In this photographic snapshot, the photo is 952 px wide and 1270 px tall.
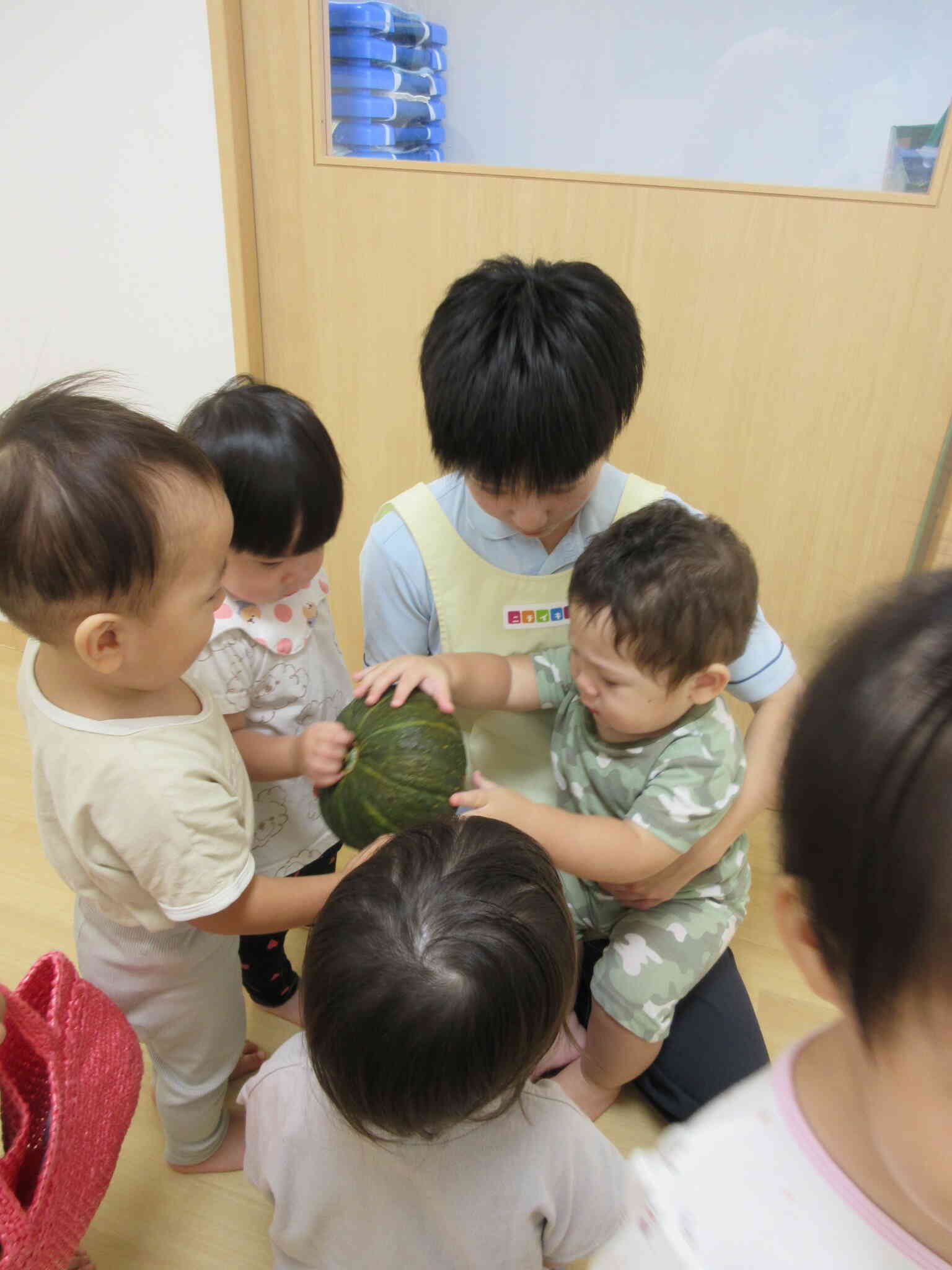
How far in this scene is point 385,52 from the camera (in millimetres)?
1833

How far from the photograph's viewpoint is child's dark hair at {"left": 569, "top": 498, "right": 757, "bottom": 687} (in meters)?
0.97

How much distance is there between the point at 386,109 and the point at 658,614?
5.07 ft

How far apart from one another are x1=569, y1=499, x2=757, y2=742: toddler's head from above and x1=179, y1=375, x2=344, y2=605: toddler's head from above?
348 mm

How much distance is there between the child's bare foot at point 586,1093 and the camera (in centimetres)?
134

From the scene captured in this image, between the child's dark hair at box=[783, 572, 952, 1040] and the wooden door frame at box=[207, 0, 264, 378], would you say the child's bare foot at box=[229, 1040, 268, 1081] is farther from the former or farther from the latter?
the wooden door frame at box=[207, 0, 264, 378]

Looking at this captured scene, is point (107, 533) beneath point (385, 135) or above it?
beneath

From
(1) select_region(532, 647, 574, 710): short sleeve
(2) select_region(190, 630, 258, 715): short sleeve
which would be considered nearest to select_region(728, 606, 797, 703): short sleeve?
(1) select_region(532, 647, 574, 710): short sleeve

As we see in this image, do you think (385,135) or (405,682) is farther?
(385,135)

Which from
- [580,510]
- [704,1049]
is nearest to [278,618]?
[580,510]

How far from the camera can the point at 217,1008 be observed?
44.9 inches

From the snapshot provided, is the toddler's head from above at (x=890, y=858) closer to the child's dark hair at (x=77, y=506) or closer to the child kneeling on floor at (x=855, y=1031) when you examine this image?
the child kneeling on floor at (x=855, y=1031)

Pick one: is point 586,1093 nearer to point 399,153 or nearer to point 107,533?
point 107,533

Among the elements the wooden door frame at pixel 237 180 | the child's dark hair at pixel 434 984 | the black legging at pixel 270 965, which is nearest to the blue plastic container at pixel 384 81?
the wooden door frame at pixel 237 180

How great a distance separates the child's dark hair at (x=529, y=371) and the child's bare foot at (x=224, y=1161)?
1106 millimetres
